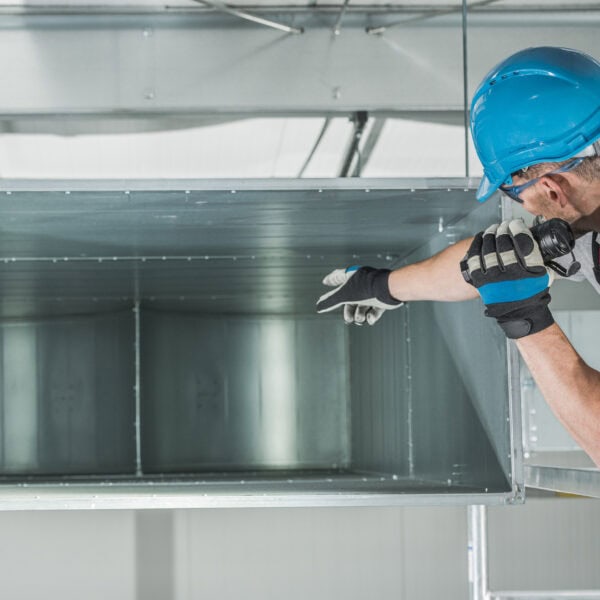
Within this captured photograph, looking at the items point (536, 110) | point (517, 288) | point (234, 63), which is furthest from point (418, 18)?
point (517, 288)

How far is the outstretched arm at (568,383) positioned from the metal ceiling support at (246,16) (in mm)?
5314

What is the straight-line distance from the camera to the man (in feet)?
7.50

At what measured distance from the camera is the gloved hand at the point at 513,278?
2277 millimetres

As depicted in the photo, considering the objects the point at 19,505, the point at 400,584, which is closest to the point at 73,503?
the point at 19,505

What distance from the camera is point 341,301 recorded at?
11.0ft

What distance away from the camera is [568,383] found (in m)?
2.28

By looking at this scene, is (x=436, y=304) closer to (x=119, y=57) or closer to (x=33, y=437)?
(x=119, y=57)

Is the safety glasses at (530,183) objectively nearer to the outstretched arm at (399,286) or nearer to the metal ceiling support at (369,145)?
the outstretched arm at (399,286)

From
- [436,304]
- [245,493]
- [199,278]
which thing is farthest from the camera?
[199,278]

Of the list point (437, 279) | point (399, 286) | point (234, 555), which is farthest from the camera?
point (234, 555)

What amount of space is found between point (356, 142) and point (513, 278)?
5.68m

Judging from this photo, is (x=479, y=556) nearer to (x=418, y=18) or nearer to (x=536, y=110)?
(x=536, y=110)

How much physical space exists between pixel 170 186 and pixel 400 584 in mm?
4803

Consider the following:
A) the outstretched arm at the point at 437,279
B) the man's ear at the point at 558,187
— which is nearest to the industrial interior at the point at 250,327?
the outstretched arm at the point at 437,279
